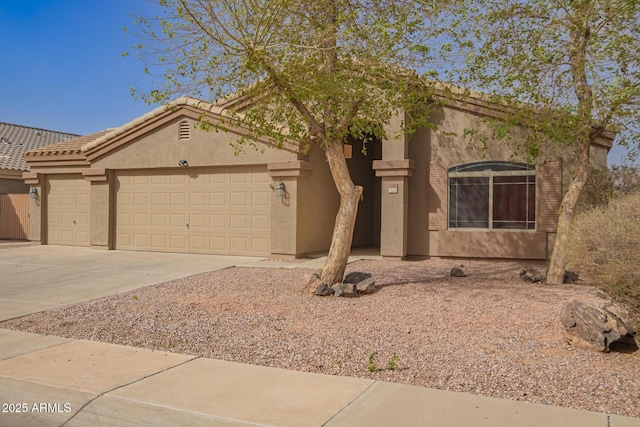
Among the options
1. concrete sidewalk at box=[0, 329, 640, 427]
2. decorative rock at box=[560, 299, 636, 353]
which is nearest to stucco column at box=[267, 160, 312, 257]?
concrete sidewalk at box=[0, 329, 640, 427]

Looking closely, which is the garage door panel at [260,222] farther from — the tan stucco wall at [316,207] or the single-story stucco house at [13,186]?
the single-story stucco house at [13,186]

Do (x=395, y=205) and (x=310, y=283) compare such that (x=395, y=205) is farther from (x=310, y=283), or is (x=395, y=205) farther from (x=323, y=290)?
(x=323, y=290)

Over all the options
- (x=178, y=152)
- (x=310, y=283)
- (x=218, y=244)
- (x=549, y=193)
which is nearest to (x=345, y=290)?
(x=310, y=283)

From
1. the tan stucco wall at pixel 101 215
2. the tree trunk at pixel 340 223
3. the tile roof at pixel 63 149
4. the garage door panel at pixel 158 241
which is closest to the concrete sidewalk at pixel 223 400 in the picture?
the tree trunk at pixel 340 223

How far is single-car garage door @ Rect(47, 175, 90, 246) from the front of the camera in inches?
747

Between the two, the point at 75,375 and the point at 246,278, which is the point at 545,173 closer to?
the point at 246,278

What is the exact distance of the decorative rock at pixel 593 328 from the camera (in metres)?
6.10

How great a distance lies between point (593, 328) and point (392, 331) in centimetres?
230

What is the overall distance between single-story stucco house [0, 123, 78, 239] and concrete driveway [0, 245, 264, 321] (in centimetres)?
429

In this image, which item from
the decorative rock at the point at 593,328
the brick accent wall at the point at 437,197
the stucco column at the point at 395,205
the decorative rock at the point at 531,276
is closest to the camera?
the decorative rock at the point at 593,328

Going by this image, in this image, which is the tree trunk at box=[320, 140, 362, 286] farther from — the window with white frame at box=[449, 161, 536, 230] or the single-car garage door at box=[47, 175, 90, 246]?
the single-car garage door at box=[47, 175, 90, 246]

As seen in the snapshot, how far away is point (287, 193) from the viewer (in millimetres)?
15070

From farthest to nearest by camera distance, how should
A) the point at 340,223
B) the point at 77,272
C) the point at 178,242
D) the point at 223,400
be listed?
the point at 178,242 → the point at 77,272 → the point at 340,223 → the point at 223,400

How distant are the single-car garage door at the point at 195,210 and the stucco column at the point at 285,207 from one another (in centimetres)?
42
